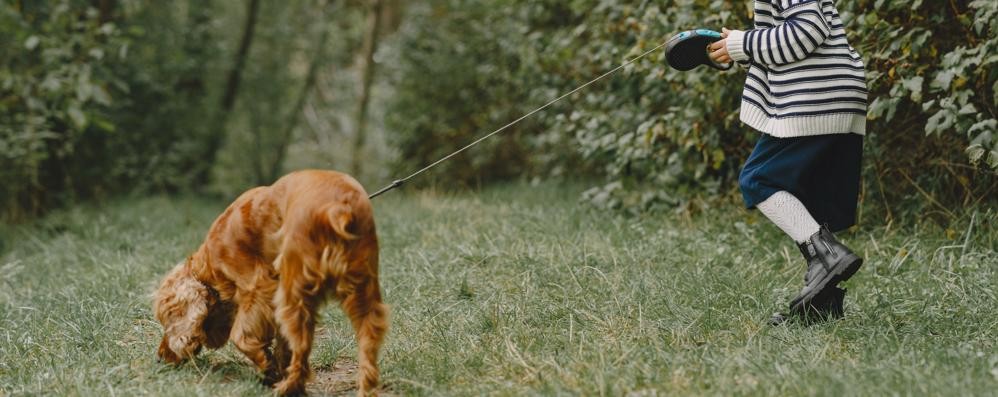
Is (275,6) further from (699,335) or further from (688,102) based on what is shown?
(699,335)

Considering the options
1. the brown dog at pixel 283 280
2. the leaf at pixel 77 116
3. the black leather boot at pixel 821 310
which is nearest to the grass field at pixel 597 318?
the black leather boot at pixel 821 310

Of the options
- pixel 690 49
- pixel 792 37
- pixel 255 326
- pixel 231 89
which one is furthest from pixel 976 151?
pixel 231 89

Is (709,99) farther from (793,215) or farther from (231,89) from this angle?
(231,89)

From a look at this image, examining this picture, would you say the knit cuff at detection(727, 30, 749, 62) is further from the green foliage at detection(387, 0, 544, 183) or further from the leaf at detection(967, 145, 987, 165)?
the green foliage at detection(387, 0, 544, 183)

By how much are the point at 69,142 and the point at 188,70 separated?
9.46 ft

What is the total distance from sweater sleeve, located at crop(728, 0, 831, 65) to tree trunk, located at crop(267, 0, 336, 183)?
1232 cm

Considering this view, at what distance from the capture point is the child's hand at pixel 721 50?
365 centimetres

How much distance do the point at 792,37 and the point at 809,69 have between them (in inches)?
6.5

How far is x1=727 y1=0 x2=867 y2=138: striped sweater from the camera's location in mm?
3385

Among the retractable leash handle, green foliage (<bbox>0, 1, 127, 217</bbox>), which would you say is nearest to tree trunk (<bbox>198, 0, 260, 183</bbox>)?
green foliage (<bbox>0, 1, 127, 217</bbox>)

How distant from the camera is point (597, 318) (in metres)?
3.72

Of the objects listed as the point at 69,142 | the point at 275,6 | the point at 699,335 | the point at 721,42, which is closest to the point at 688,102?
the point at 721,42

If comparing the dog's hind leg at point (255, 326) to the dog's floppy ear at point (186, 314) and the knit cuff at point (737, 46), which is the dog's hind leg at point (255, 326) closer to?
the dog's floppy ear at point (186, 314)

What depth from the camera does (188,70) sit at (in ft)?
39.3
